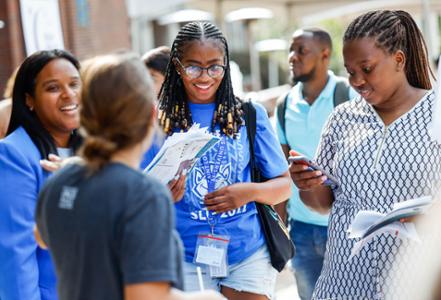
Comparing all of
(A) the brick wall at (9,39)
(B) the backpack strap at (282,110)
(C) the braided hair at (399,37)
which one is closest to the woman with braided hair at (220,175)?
(C) the braided hair at (399,37)

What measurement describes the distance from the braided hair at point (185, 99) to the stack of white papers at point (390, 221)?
0.89m

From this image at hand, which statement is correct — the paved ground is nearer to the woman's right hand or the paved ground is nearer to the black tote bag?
the black tote bag

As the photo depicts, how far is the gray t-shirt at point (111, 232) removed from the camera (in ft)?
7.45

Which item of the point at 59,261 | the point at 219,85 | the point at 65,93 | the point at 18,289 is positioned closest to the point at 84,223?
the point at 59,261

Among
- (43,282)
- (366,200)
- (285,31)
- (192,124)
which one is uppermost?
(192,124)

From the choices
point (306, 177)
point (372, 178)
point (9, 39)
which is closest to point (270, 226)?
point (306, 177)

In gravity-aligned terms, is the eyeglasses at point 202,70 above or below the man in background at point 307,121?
above

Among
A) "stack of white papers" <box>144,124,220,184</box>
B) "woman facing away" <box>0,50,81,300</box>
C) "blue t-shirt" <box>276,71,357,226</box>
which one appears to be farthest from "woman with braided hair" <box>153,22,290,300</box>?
"blue t-shirt" <box>276,71,357,226</box>

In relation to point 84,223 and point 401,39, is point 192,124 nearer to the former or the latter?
point 401,39

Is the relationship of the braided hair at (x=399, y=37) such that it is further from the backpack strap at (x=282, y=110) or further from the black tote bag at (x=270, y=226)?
the backpack strap at (x=282, y=110)

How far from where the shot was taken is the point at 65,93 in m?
3.71

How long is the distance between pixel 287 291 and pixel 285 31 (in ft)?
83.1

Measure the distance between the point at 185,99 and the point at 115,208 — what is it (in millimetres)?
1814

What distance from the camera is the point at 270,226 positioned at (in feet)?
13.1
